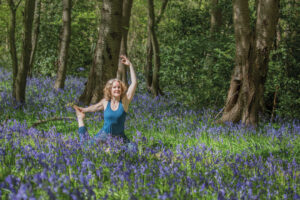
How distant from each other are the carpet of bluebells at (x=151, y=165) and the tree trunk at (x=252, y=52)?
0.60 m

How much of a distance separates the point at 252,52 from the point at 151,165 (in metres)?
3.94

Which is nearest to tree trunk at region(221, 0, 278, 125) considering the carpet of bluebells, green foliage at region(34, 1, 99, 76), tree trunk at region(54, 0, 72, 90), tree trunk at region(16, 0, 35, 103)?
the carpet of bluebells

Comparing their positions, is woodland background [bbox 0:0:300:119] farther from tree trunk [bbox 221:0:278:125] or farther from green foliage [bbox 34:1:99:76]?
green foliage [bbox 34:1:99:76]

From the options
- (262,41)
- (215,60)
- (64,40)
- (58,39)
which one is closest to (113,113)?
(262,41)

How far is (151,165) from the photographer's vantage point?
12.2 feet

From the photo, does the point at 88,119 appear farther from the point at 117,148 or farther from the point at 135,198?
the point at 135,198

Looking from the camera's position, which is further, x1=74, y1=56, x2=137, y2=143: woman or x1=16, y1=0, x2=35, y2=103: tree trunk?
x1=16, y1=0, x2=35, y2=103: tree trunk

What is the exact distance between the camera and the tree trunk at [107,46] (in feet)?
26.1

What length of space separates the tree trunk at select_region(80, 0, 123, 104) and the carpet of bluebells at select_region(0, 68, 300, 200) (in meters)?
1.68

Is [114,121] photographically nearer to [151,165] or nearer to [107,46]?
[151,165]

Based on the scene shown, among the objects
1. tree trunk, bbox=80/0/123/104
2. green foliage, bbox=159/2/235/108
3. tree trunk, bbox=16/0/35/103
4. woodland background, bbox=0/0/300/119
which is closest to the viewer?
tree trunk, bbox=16/0/35/103

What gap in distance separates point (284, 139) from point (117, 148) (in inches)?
118

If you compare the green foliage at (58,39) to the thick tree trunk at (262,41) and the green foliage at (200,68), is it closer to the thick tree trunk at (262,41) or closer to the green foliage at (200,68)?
the green foliage at (200,68)

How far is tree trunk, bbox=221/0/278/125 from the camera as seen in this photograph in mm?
6492
